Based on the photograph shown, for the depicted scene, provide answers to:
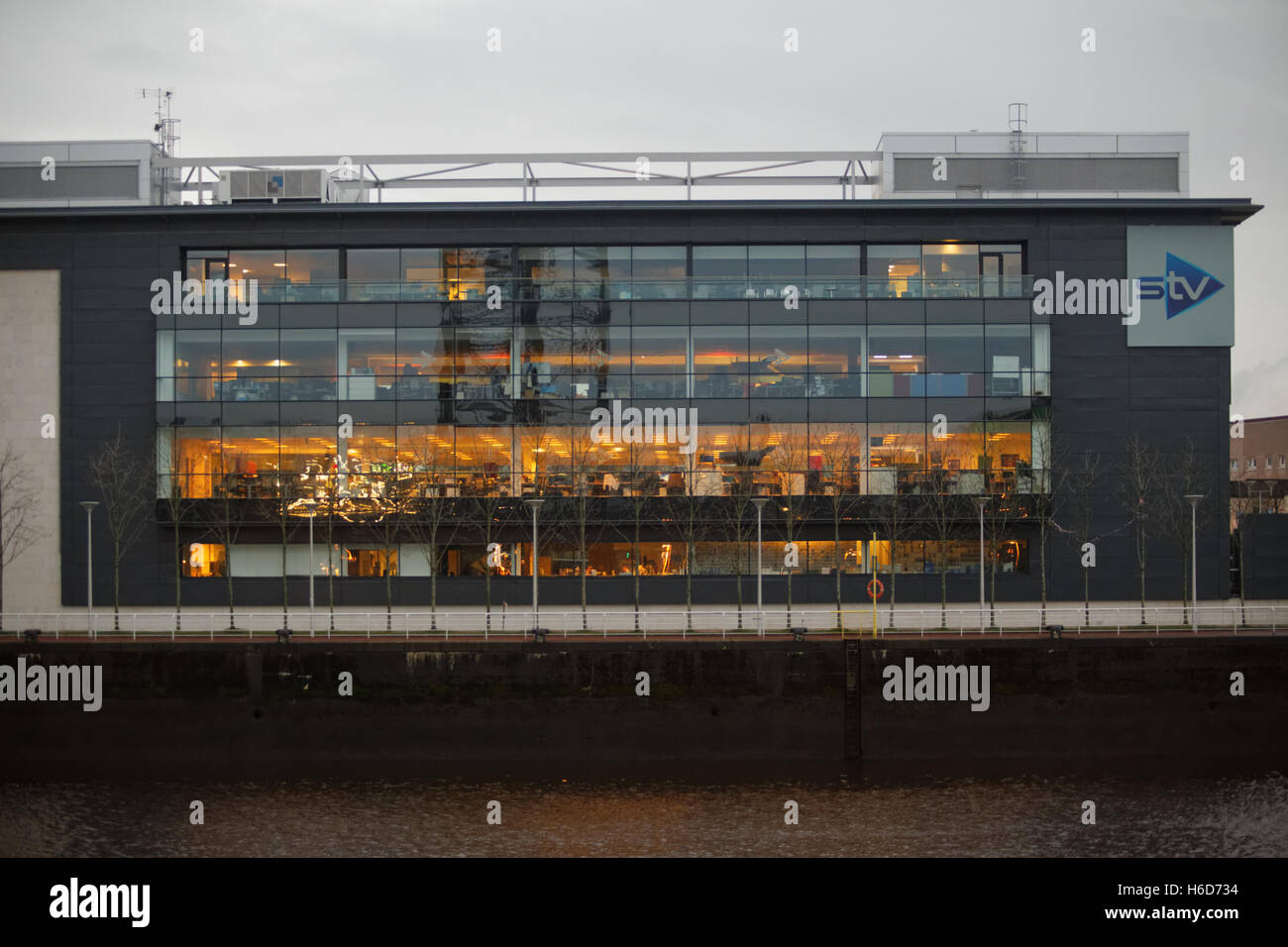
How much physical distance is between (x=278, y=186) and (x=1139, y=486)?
38.0m

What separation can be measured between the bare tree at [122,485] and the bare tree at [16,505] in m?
2.73

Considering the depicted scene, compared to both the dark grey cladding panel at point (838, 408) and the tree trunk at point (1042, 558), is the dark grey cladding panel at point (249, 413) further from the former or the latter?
the tree trunk at point (1042, 558)

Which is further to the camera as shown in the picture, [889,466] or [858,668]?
[889,466]

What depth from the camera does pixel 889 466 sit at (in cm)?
4678

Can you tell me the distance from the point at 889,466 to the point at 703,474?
767 centimetres

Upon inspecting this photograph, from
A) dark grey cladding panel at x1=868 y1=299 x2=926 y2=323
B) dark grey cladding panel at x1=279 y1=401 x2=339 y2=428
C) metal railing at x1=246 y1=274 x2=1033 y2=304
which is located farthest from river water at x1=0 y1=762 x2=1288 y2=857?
metal railing at x1=246 y1=274 x2=1033 y2=304

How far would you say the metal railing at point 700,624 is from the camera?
36500mm

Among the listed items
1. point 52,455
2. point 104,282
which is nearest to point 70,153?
point 104,282

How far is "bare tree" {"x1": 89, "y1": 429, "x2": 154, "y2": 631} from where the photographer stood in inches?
1820

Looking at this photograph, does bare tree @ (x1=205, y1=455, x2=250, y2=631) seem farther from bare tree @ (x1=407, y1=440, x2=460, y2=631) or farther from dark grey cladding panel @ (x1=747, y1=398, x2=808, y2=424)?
dark grey cladding panel @ (x1=747, y1=398, x2=808, y2=424)

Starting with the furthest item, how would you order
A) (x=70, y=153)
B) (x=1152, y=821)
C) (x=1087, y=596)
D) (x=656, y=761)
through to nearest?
(x=70, y=153)
(x=1087, y=596)
(x=656, y=761)
(x=1152, y=821)

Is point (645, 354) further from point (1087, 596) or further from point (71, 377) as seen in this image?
point (71, 377)

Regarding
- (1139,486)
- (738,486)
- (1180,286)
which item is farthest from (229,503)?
(1180,286)

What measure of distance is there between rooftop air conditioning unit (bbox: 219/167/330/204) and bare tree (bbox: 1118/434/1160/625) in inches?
1402
